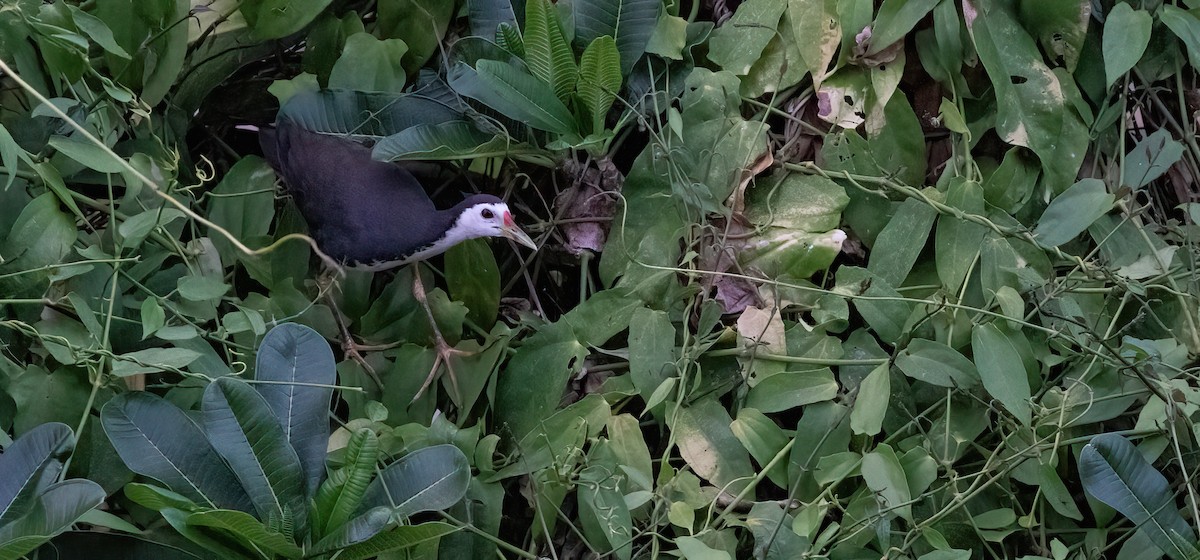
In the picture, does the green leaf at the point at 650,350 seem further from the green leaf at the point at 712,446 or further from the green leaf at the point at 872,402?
the green leaf at the point at 872,402

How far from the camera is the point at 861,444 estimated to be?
1.44 metres

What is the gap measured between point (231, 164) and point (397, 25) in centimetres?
38

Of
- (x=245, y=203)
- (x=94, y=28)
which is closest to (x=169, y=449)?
(x=245, y=203)

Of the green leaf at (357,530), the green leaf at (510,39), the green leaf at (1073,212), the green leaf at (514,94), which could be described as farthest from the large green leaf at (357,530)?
the green leaf at (1073,212)

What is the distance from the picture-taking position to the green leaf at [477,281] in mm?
1650

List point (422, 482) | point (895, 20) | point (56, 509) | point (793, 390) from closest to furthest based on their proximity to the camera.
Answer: point (56, 509) < point (422, 482) < point (793, 390) < point (895, 20)

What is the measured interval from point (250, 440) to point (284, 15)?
2.31 ft

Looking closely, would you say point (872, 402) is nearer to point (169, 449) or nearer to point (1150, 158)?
point (1150, 158)

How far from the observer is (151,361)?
4.22 feet

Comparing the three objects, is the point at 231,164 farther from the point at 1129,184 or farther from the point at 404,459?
the point at 1129,184

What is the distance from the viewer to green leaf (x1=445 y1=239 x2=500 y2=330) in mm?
1650

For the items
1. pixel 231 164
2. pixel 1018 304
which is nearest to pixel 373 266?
pixel 231 164

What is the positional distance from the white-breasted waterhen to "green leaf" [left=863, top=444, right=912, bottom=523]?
624 millimetres

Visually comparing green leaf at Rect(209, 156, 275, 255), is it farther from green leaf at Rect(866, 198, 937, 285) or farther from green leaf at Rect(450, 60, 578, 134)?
green leaf at Rect(866, 198, 937, 285)
